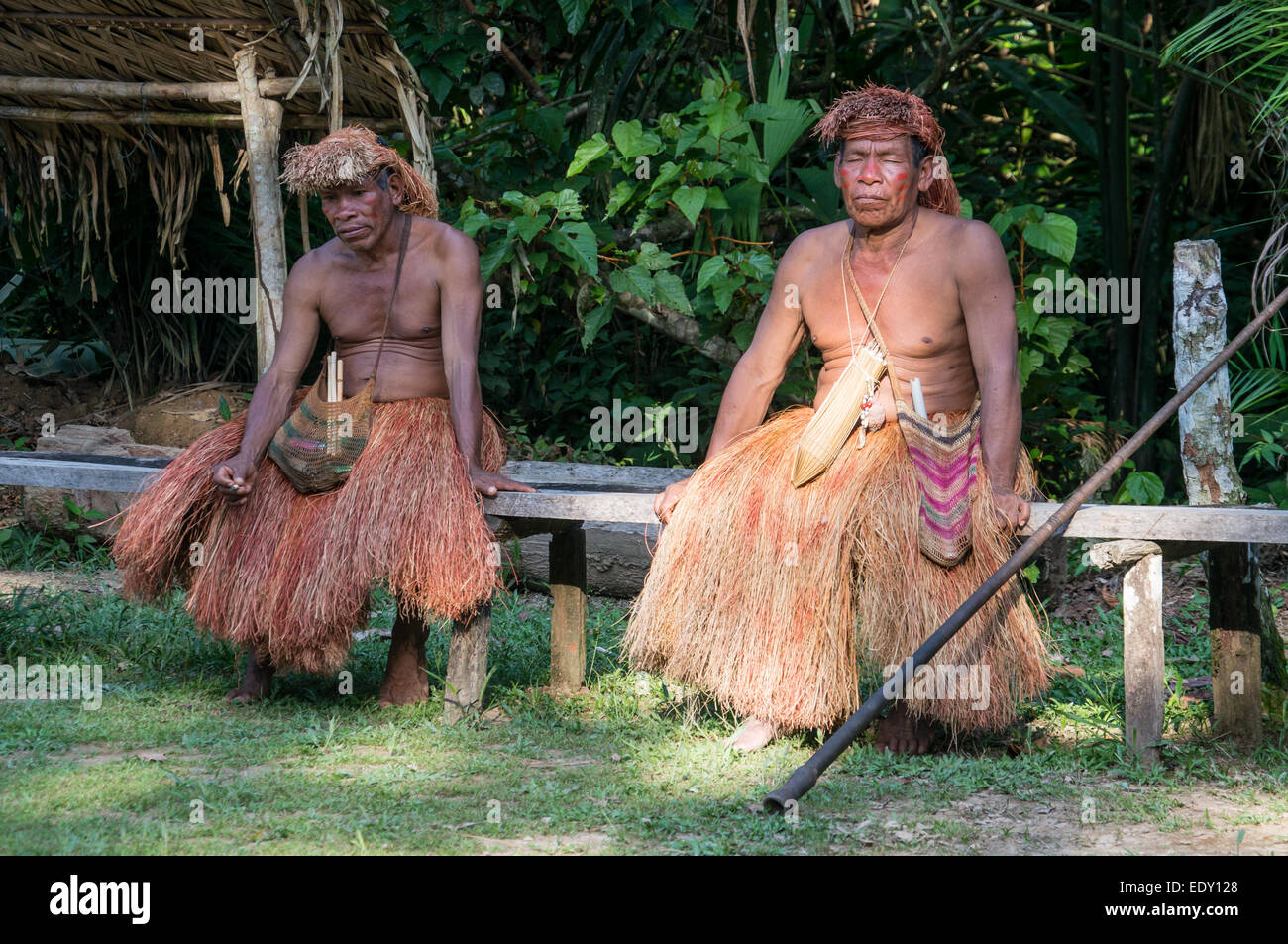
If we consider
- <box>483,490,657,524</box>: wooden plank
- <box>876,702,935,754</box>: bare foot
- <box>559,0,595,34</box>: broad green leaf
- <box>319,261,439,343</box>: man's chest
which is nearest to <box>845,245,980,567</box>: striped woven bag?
<box>876,702,935,754</box>: bare foot

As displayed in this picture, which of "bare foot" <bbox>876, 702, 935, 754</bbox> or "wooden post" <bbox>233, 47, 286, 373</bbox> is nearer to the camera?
"bare foot" <bbox>876, 702, 935, 754</bbox>

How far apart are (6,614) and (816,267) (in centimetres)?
319

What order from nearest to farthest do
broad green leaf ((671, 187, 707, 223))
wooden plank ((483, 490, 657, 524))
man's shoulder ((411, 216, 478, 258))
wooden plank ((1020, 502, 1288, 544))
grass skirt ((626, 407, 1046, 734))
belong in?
wooden plank ((1020, 502, 1288, 544)) → grass skirt ((626, 407, 1046, 734)) → wooden plank ((483, 490, 657, 524)) → man's shoulder ((411, 216, 478, 258)) → broad green leaf ((671, 187, 707, 223))

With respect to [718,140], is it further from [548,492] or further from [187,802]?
[187,802]

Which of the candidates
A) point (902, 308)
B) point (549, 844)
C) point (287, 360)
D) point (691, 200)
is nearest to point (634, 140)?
point (691, 200)

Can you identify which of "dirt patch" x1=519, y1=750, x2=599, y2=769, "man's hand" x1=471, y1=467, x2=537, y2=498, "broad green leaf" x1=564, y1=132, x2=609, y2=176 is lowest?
"dirt patch" x1=519, y1=750, x2=599, y2=769

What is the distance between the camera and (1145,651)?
3574 mm

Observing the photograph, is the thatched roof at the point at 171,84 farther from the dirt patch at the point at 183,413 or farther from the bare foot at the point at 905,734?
the bare foot at the point at 905,734

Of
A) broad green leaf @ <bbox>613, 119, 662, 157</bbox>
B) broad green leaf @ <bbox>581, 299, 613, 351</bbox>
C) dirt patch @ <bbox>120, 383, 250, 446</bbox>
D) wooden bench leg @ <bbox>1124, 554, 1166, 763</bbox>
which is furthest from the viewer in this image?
dirt patch @ <bbox>120, 383, 250, 446</bbox>

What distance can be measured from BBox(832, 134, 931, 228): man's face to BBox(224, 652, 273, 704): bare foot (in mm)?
2213

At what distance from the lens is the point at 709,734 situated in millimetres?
3857

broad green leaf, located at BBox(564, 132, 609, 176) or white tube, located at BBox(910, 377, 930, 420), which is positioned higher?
broad green leaf, located at BBox(564, 132, 609, 176)

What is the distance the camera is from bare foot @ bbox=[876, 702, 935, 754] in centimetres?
369

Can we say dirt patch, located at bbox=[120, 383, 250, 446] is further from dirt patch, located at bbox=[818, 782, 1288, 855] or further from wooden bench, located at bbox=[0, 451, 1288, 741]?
dirt patch, located at bbox=[818, 782, 1288, 855]
